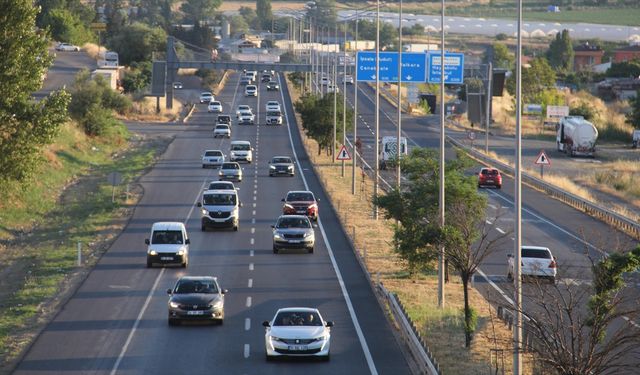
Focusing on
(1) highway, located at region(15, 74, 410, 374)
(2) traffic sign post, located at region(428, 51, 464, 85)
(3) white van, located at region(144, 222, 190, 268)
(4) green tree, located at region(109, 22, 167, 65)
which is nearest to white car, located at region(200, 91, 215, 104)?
(4) green tree, located at region(109, 22, 167, 65)

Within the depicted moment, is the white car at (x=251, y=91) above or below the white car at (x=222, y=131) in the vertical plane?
above

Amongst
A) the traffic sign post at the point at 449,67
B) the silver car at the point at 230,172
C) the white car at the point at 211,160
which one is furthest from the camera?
the white car at the point at 211,160

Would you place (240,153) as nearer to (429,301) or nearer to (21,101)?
(21,101)

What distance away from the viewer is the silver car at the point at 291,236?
46.0 m

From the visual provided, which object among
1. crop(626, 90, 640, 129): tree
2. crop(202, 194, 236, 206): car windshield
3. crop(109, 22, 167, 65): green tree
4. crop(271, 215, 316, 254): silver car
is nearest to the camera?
crop(271, 215, 316, 254): silver car

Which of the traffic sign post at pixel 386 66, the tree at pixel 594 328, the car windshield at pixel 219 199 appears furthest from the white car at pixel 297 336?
the traffic sign post at pixel 386 66

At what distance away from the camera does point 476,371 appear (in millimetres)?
26984

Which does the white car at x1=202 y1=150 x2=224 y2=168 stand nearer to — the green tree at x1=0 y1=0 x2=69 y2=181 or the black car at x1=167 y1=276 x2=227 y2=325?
the green tree at x1=0 y1=0 x2=69 y2=181

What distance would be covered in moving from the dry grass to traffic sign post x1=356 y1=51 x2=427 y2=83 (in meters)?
9.99

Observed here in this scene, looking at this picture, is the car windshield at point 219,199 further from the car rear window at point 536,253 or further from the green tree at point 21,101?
the car rear window at point 536,253

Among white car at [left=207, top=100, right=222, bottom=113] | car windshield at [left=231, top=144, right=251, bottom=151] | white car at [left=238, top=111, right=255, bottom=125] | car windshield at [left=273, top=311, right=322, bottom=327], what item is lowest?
car windshield at [left=273, top=311, right=322, bottom=327]

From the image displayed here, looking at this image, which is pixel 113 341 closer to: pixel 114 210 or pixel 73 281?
pixel 73 281

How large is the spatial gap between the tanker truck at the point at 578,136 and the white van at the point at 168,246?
60.8 meters

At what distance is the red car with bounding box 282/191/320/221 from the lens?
54.9 metres
